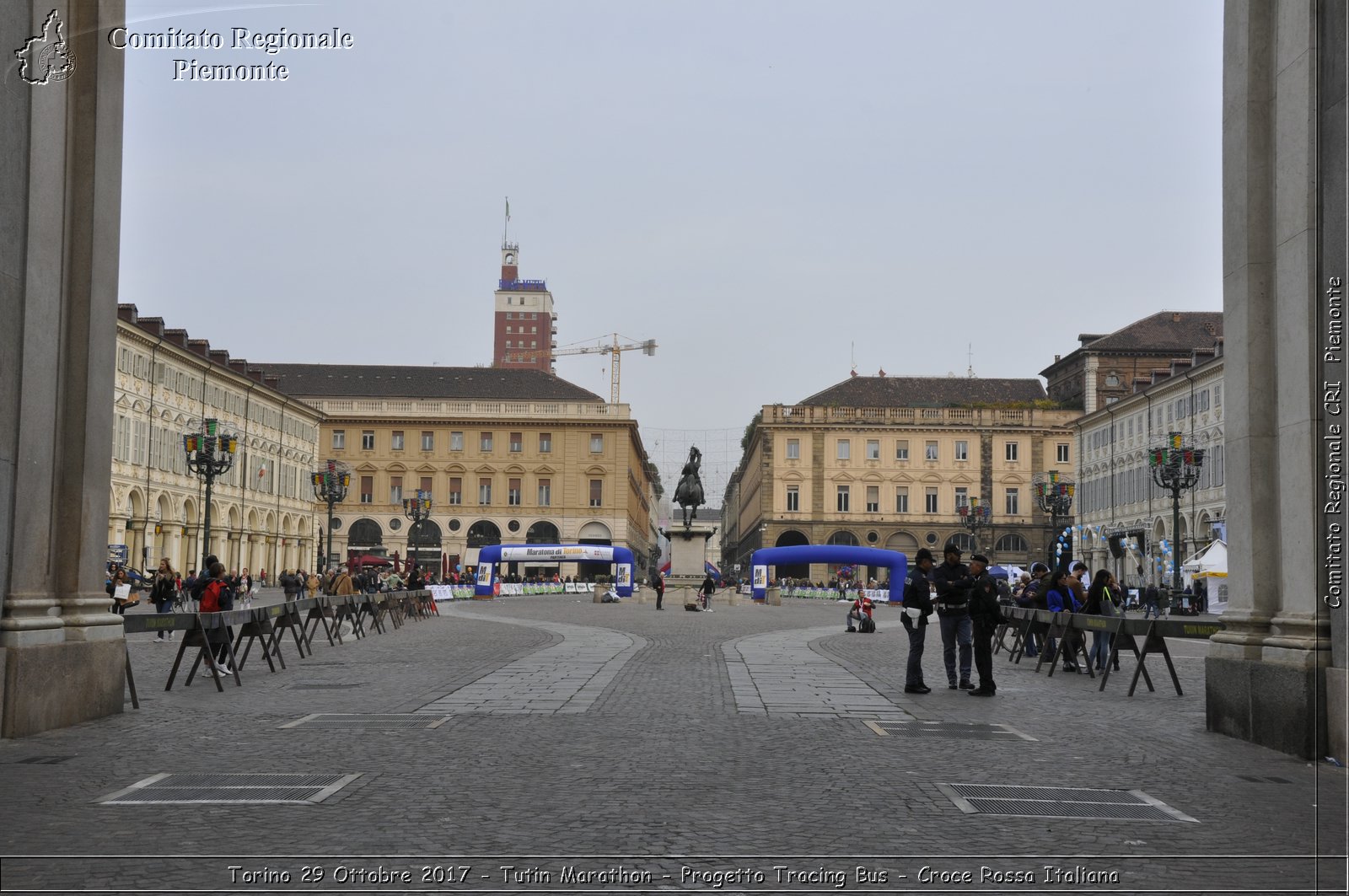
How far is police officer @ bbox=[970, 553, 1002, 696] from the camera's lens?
15.4 m

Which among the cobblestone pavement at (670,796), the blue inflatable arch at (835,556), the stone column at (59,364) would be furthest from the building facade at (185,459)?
the cobblestone pavement at (670,796)

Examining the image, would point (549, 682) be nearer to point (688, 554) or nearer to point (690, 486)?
point (688, 554)

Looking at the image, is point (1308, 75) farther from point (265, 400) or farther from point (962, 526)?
point (962, 526)

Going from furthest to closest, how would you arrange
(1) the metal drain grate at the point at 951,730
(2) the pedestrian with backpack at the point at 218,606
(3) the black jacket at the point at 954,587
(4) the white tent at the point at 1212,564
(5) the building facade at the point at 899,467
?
(5) the building facade at the point at 899,467
(4) the white tent at the point at 1212,564
(3) the black jacket at the point at 954,587
(2) the pedestrian with backpack at the point at 218,606
(1) the metal drain grate at the point at 951,730

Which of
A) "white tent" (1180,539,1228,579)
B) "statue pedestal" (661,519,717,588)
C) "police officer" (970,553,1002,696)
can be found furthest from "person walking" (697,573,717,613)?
"police officer" (970,553,1002,696)

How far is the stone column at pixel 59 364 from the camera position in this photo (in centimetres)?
1088

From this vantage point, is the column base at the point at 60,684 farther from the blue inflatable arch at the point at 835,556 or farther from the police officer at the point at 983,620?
the blue inflatable arch at the point at 835,556

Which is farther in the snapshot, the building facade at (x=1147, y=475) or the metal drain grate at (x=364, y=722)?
the building facade at (x=1147, y=475)

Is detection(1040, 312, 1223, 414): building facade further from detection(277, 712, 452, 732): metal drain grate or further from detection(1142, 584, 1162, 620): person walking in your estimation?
detection(277, 712, 452, 732): metal drain grate

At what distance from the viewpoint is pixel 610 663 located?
19.5m

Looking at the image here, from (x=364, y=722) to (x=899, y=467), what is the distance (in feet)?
303

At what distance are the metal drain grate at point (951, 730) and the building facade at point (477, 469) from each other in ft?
294

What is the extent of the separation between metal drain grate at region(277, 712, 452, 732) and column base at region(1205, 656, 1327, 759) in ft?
21.7

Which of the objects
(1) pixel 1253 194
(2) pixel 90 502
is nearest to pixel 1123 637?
(1) pixel 1253 194
